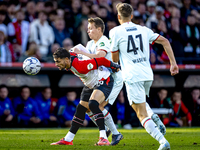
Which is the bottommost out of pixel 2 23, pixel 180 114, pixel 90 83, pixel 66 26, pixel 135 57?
pixel 180 114

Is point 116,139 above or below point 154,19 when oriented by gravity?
below

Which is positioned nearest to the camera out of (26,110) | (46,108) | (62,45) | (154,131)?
(154,131)

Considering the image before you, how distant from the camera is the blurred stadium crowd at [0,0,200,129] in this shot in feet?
35.8

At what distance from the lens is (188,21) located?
12992 millimetres

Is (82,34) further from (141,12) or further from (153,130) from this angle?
(153,130)

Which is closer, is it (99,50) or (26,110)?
(99,50)

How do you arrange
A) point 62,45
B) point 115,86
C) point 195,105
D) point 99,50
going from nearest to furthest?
point 99,50
point 115,86
point 62,45
point 195,105

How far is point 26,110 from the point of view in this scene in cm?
1096

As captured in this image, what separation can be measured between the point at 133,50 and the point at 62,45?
6.72 metres

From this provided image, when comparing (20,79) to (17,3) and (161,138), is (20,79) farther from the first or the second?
(161,138)

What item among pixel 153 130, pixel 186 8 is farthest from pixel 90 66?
pixel 186 8

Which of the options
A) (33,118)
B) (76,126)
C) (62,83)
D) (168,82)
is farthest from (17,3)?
(76,126)

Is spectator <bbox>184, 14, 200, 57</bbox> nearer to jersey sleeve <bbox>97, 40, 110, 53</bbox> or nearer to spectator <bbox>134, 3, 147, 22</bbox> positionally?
spectator <bbox>134, 3, 147, 22</bbox>

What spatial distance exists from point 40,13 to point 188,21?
217 inches
